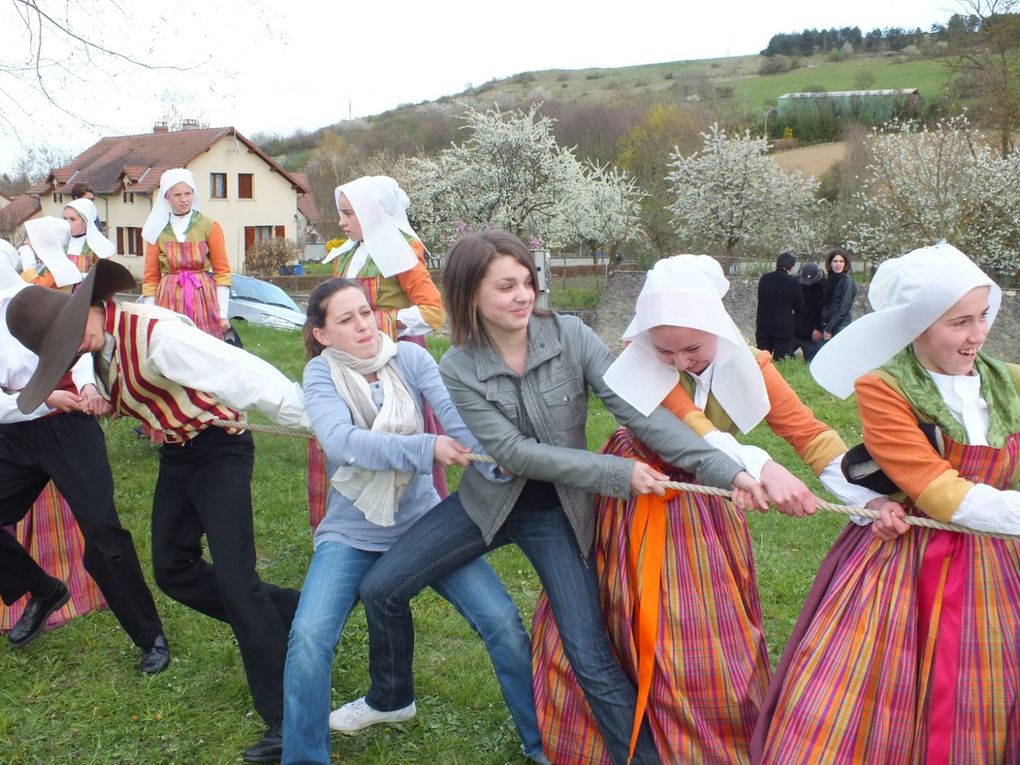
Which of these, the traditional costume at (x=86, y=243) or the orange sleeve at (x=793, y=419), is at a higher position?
the traditional costume at (x=86, y=243)

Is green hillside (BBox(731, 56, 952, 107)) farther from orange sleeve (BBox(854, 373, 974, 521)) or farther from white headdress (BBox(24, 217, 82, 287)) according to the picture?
orange sleeve (BBox(854, 373, 974, 521))

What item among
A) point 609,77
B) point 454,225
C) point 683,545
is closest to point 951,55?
point 454,225

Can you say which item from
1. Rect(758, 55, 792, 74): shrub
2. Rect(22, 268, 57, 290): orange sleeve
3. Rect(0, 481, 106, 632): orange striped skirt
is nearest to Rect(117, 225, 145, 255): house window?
Answer: Rect(22, 268, 57, 290): orange sleeve

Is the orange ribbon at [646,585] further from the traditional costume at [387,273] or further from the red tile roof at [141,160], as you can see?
the red tile roof at [141,160]

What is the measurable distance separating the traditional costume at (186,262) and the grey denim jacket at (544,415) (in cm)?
491

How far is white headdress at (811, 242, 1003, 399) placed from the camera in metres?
2.72

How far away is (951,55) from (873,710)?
27015 millimetres

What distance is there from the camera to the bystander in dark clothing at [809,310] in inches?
483

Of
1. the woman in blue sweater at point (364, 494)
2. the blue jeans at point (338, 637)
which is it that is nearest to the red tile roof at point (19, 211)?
the woman in blue sweater at point (364, 494)

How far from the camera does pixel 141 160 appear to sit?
46.9 meters

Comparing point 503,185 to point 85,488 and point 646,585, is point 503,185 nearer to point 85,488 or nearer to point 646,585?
point 85,488

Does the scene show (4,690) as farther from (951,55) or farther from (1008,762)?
(951,55)

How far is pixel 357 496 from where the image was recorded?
11.7 feet

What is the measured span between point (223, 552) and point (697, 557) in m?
1.74
